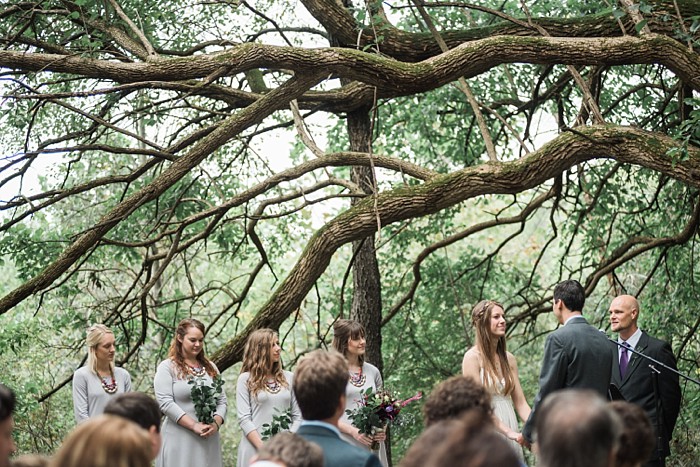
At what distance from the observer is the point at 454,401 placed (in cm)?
368

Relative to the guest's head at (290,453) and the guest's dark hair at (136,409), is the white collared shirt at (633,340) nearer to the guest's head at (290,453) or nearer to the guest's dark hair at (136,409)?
the guest's dark hair at (136,409)

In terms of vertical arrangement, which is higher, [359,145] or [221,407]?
[359,145]

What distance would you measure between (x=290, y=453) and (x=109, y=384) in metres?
3.79

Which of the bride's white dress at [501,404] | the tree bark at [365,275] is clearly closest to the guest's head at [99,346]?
the bride's white dress at [501,404]

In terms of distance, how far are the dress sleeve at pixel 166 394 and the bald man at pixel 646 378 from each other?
2.97 m

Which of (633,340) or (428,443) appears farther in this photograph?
(633,340)

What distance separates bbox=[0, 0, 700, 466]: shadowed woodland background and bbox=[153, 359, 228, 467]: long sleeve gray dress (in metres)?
1.14

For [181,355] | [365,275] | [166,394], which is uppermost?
[365,275]

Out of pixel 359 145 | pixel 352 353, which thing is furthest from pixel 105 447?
pixel 359 145

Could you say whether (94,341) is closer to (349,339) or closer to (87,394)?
(87,394)

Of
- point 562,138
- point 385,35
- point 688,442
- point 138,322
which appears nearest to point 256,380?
point 562,138

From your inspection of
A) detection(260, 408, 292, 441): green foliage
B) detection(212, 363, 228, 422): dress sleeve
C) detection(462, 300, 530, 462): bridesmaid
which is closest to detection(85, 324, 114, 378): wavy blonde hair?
detection(212, 363, 228, 422): dress sleeve

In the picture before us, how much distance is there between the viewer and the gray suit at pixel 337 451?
3422 millimetres

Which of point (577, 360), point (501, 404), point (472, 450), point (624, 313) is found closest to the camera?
point (472, 450)
